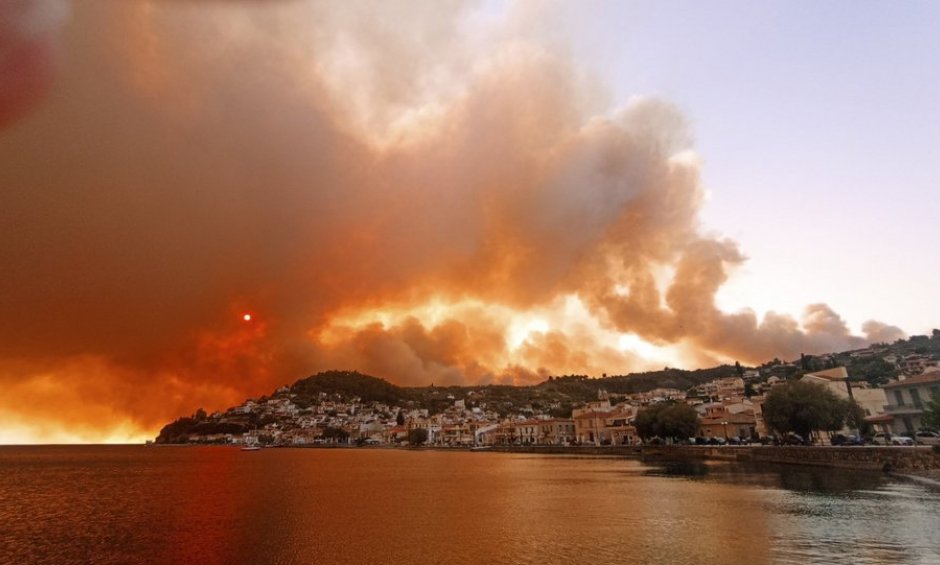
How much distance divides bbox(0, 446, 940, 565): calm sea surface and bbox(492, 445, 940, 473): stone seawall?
9.56 ft

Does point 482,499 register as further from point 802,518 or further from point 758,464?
point 758,464

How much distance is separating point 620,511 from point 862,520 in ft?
40.3

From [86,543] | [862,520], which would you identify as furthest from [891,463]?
[86,543]

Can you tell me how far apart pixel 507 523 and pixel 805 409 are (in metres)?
44.2

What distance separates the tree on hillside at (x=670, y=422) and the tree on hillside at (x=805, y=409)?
26.3 metres

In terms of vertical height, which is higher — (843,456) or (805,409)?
(805,409)

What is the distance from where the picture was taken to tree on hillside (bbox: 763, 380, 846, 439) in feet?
188

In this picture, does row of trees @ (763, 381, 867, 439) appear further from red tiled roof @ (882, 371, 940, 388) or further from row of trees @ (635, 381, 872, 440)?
red tiled roof @ (882, 371, 940, 388)

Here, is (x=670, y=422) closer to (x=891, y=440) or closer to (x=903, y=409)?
(x=903, y=409)

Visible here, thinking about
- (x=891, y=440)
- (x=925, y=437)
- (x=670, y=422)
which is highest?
(x=670, y=422)

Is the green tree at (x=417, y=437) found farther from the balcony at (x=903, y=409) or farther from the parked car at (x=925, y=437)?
the parked car at (x=925, y=437)

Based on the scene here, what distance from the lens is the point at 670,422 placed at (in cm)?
8888

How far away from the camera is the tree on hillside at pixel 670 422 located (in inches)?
3457

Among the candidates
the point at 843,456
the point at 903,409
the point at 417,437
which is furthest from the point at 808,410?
the point at 417,437
